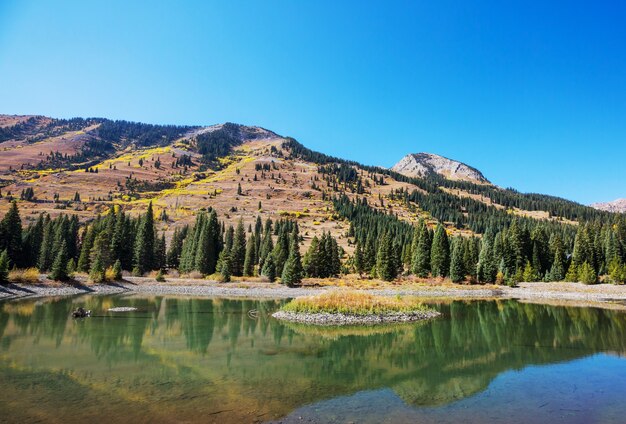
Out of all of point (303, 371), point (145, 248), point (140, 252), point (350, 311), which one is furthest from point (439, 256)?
point (303, 371)

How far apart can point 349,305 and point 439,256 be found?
154 feet

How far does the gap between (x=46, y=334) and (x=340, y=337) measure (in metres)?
21.6

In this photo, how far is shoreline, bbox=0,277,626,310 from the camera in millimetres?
59781

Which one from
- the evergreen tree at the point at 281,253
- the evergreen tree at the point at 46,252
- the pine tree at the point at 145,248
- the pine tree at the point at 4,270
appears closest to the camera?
the pine tree at the point at 4,270

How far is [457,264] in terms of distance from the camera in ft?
245

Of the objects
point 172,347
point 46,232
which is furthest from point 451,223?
point 172,347

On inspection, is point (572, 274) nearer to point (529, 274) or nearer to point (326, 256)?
point (529, 274)

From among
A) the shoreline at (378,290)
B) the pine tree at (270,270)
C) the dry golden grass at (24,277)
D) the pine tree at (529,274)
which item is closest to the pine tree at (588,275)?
the shoreline at (378,290)

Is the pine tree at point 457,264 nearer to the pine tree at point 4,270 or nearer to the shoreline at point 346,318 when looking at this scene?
the shoreline at point 346,318

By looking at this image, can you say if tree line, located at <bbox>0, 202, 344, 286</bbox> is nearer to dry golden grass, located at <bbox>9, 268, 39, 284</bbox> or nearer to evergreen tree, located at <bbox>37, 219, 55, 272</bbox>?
evergreen tree, located at <bbox>37, 219, 55, 272</bbox>

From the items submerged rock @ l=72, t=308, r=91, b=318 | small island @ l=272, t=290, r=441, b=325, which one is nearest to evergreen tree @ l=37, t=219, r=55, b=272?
submerged rock @ l=72, t=308, r=91, b=318

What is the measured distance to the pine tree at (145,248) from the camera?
76062 mm

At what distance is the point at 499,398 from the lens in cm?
1534

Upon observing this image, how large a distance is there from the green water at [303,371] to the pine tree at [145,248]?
136 feet
